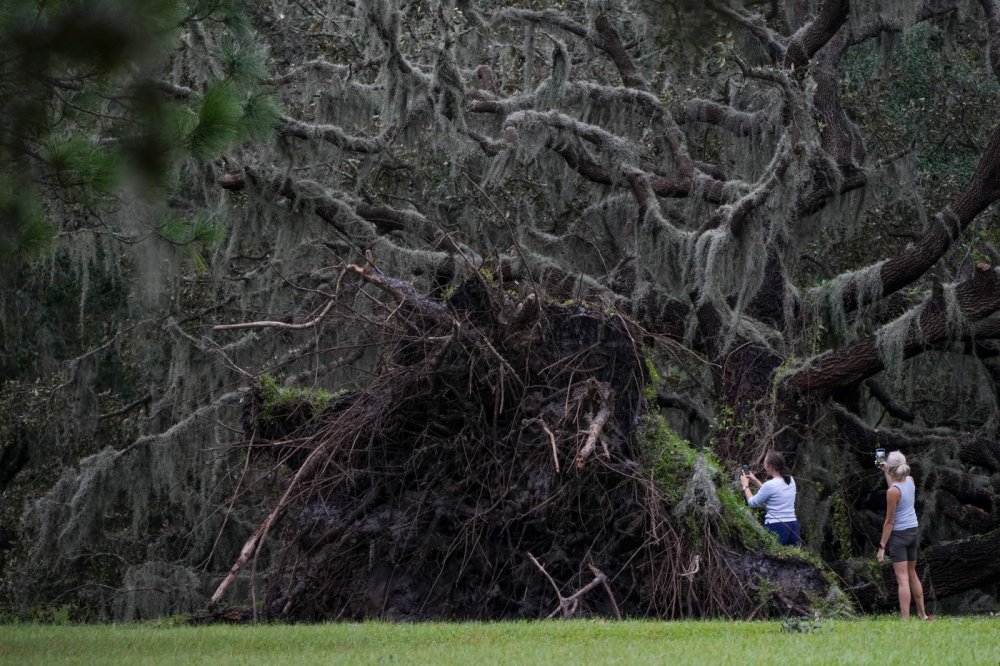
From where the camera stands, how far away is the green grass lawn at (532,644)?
7453 mm

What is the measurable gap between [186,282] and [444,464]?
770 centimetres

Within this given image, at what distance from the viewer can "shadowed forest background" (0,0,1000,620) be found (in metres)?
10.8

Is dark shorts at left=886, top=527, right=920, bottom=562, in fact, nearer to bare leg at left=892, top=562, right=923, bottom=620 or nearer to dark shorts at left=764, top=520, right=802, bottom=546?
bare leg at left=892, top=562, right=923, bottom=620

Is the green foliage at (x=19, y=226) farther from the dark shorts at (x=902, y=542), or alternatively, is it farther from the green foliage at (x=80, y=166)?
the dark shorts at (x=902, y=542)

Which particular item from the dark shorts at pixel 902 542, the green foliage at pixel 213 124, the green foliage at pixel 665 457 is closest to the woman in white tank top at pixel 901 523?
the dark shorts at pixel 902 542

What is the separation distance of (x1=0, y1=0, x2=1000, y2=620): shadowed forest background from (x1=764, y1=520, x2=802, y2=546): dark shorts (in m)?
0.17

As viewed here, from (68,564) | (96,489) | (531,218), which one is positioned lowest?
(68,564)

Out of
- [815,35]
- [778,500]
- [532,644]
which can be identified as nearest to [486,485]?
[778,500]

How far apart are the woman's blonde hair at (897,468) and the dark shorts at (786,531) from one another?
1330mm

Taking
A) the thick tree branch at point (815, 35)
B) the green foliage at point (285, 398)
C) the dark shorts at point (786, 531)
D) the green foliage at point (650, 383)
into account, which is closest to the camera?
the dark shorts at point (786, 531)

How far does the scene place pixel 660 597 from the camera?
37.0ft

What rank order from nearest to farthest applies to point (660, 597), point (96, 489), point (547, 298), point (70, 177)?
point (70, 177) → point (660, 597) → point (547, 298) → point (96, 489)

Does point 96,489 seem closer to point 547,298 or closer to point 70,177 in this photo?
point 547,298

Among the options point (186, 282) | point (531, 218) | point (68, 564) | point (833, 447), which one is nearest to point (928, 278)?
point (833, 447)
